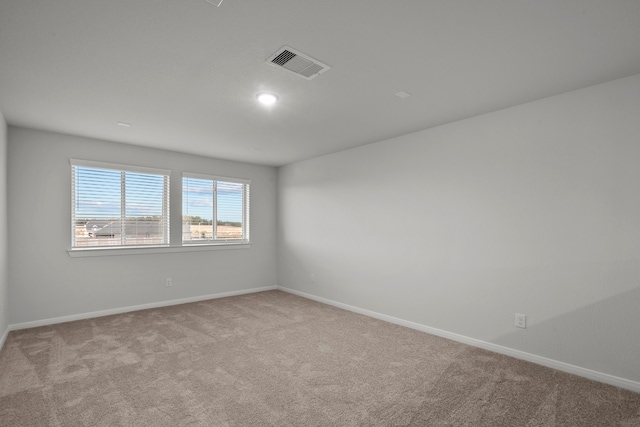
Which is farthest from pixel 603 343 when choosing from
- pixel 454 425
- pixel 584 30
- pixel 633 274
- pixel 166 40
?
pixel 166 40

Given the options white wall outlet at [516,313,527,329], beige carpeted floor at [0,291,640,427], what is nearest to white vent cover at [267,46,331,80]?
beige carpeted floor at [0,291,640,427]

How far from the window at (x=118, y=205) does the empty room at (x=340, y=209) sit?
0.03 meters

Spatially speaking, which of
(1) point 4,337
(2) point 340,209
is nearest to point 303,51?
(2) point 340,209

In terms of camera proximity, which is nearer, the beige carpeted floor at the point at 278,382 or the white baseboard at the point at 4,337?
the beige carpeted floor at the point at 278,382

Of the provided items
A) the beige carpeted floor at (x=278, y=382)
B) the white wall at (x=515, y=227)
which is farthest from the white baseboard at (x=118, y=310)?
the white wall at (x=515, y=227)

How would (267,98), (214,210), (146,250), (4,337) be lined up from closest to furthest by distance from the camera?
1. (267,98)
2. (4,337)
3. (146,250)
4. (214,210)

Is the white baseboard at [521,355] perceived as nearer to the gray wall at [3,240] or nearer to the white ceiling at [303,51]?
the white ceiling at [303,51]

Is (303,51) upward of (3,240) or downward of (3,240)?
upward

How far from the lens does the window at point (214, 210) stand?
5.37 m

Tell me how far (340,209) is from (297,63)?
2.98 meters

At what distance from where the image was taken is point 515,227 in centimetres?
319

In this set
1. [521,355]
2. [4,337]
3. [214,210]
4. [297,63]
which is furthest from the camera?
[214,210]

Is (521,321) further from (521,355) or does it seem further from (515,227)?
(515,227)

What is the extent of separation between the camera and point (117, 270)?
182 inches
